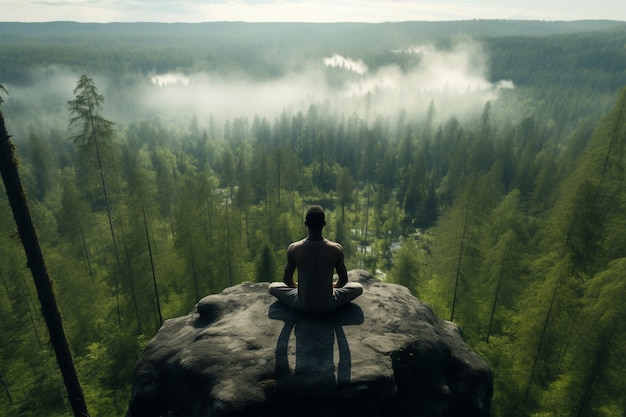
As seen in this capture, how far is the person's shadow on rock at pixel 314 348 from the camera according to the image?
7.09 metres

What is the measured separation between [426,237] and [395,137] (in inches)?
2588

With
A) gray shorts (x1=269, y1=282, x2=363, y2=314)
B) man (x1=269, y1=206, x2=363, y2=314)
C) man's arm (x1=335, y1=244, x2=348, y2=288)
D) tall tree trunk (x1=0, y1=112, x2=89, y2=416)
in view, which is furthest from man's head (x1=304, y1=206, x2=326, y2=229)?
tall tree trunk (x1=0, y1=112, x2=89, y2=416)

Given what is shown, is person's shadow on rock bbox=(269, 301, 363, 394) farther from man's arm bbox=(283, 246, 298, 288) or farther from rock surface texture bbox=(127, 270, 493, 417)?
man's arm bbox=(283, 246, 298, 288)

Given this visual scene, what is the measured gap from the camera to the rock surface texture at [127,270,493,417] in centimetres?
696

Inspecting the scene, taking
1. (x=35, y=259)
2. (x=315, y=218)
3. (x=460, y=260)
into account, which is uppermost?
(x=315, y=218)

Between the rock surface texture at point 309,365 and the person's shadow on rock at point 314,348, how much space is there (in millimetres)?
22

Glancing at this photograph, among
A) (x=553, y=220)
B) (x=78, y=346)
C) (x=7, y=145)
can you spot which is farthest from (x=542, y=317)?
(x=78, y=346)

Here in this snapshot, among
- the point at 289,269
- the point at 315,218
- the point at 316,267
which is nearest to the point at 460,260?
the point at 289,269

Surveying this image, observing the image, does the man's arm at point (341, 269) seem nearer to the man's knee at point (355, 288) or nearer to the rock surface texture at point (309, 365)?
the man's knee at point (355, 288)

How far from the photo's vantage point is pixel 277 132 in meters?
140

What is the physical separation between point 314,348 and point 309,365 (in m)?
0.52

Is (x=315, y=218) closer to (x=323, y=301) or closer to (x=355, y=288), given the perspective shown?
(x=323, y=301)

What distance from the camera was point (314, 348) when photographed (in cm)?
791

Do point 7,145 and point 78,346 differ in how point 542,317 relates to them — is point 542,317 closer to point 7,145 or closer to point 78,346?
point 7,145
